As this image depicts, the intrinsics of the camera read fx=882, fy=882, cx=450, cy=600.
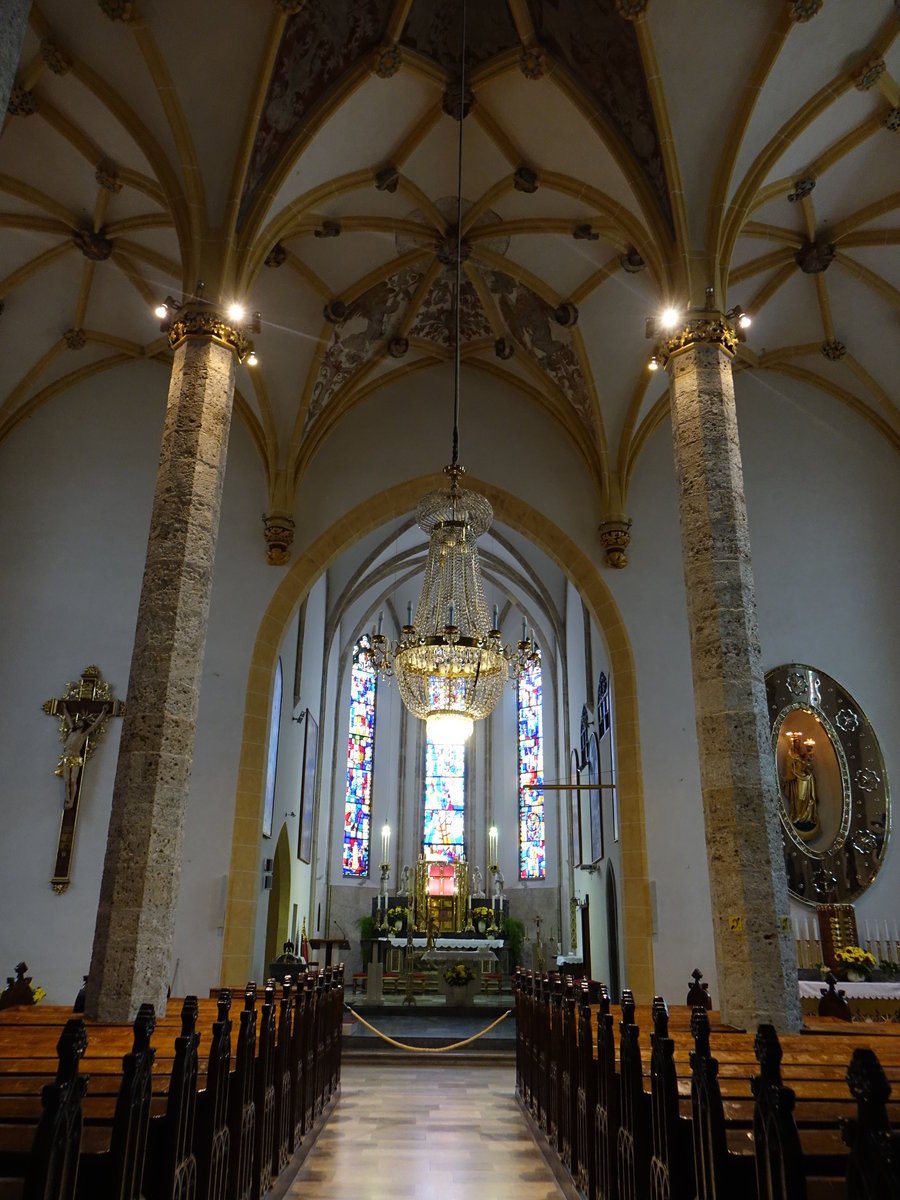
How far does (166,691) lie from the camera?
6379 millimetres

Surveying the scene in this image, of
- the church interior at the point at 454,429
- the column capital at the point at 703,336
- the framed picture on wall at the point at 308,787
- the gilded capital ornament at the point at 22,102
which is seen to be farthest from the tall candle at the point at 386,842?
the gilded capital ornament at the point at 22,102

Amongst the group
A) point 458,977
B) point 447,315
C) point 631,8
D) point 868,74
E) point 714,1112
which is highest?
point 447,315

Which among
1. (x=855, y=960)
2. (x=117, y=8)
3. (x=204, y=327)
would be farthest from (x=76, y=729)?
(x=855, y=960)

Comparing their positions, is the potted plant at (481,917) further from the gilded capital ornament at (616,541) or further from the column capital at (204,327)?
the column capital at (204,327)

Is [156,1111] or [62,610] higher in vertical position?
[62,610]

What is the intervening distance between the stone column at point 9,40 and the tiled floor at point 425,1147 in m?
5.88

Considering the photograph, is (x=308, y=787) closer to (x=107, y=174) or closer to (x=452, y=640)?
(x=452, y=640)

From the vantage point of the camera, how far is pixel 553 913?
1928 cm

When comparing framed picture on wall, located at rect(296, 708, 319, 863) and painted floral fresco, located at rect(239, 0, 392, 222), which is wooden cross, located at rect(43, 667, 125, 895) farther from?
painted floral fresco, located at rect(239, 0, 392, 222)

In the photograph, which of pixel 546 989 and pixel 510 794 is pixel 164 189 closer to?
pixel 546 989

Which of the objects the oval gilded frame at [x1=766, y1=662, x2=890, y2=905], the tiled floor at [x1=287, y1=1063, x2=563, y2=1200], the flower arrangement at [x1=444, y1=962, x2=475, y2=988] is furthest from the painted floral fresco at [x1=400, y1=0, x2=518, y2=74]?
the flower arrangement at [x1=444, y1=962, x2=475, y2=988]

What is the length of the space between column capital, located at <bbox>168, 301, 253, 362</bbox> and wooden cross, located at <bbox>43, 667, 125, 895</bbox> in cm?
499

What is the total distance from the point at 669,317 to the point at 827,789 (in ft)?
21.2

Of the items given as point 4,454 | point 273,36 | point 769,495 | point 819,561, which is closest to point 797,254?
point 769,495
